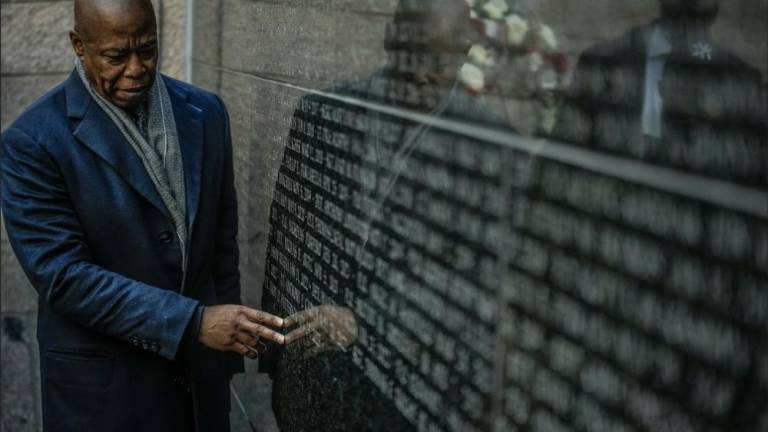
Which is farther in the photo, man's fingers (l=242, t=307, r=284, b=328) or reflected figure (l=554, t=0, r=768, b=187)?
man's fingers (l=242, t=307, r=284, b=328)

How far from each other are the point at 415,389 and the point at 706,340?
922 mm

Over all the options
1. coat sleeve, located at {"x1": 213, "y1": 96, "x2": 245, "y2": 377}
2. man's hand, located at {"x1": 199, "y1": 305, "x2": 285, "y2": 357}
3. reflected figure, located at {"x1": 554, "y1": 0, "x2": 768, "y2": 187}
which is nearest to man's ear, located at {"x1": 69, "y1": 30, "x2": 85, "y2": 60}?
coat sleeve, located at {"x1": 213, "y1": 96, "x2": 245, "y2": 377}

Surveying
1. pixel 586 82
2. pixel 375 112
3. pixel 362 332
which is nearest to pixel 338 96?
pixel 375 112

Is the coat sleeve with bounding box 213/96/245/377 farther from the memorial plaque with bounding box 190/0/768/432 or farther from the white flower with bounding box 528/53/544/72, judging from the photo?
the white flower with bounding box 528/53/544/72

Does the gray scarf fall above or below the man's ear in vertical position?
below

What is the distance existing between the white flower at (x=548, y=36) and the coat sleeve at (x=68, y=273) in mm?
1436

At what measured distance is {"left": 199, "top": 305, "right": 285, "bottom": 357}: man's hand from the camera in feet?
9.07

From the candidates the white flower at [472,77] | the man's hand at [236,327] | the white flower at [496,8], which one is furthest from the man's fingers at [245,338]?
the white flower at [496,8]

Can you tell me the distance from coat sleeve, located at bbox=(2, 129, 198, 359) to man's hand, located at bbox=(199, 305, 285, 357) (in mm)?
67

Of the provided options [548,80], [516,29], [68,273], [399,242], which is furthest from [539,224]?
[68,273]

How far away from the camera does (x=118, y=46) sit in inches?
115

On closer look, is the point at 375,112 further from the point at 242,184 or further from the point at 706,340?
the point at 242,184

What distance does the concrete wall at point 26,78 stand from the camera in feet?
18.1

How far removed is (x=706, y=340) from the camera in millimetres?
1317
